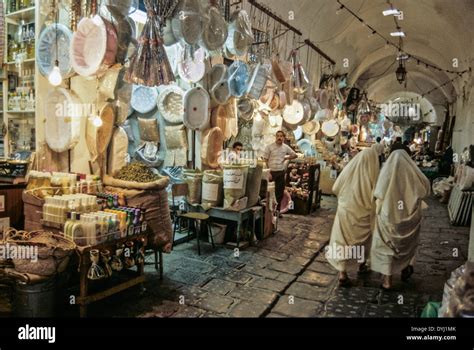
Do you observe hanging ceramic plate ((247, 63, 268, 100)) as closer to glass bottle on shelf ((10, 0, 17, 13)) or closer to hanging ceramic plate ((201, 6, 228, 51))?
hanging ceramic plate ((201, 6, 228, 51))

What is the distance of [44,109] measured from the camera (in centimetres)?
456

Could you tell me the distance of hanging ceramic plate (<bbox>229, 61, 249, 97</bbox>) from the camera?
655 cm

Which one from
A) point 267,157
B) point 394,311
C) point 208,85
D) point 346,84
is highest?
point 346,84

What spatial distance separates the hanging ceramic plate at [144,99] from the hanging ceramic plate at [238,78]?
1371 millimetres

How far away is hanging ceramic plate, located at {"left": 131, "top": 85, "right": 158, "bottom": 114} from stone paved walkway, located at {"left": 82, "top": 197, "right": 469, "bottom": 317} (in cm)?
245

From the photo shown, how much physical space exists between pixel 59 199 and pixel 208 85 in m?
3.58

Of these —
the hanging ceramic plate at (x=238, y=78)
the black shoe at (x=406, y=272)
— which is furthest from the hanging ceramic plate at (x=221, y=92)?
the black shoe at (x=406, y=272)

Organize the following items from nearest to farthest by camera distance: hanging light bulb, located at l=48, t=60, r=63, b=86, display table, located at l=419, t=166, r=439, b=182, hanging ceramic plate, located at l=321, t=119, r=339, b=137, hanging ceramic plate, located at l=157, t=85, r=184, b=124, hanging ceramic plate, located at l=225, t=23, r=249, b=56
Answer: hanging light bulb, located at l=48, t=60, r=63, b=86 → hanging ceramic plate, located at l=225, t=23, r=249, b=56 → hanging ceramic plate, located at l=157, t=85, r=184, b=124 → hanging ceramic plate, located at l=321, t=119, r=339, b=137 → display table, located at l=419, t=166, r=439, b=182

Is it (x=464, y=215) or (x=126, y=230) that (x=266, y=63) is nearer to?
(x=126, y=230)

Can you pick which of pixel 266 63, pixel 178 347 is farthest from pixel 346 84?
pixel 178 347

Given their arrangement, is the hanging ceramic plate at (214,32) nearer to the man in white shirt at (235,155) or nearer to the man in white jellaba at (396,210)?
the man in white shirt at (235,155)

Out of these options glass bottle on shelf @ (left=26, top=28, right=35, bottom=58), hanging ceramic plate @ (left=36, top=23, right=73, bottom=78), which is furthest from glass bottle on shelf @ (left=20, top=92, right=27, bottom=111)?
hanging ceramic plate @ (left=36, top=23, right=73, bottom=78)

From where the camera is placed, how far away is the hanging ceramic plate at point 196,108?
6535mm

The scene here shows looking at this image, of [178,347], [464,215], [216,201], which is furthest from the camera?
[464,215]
